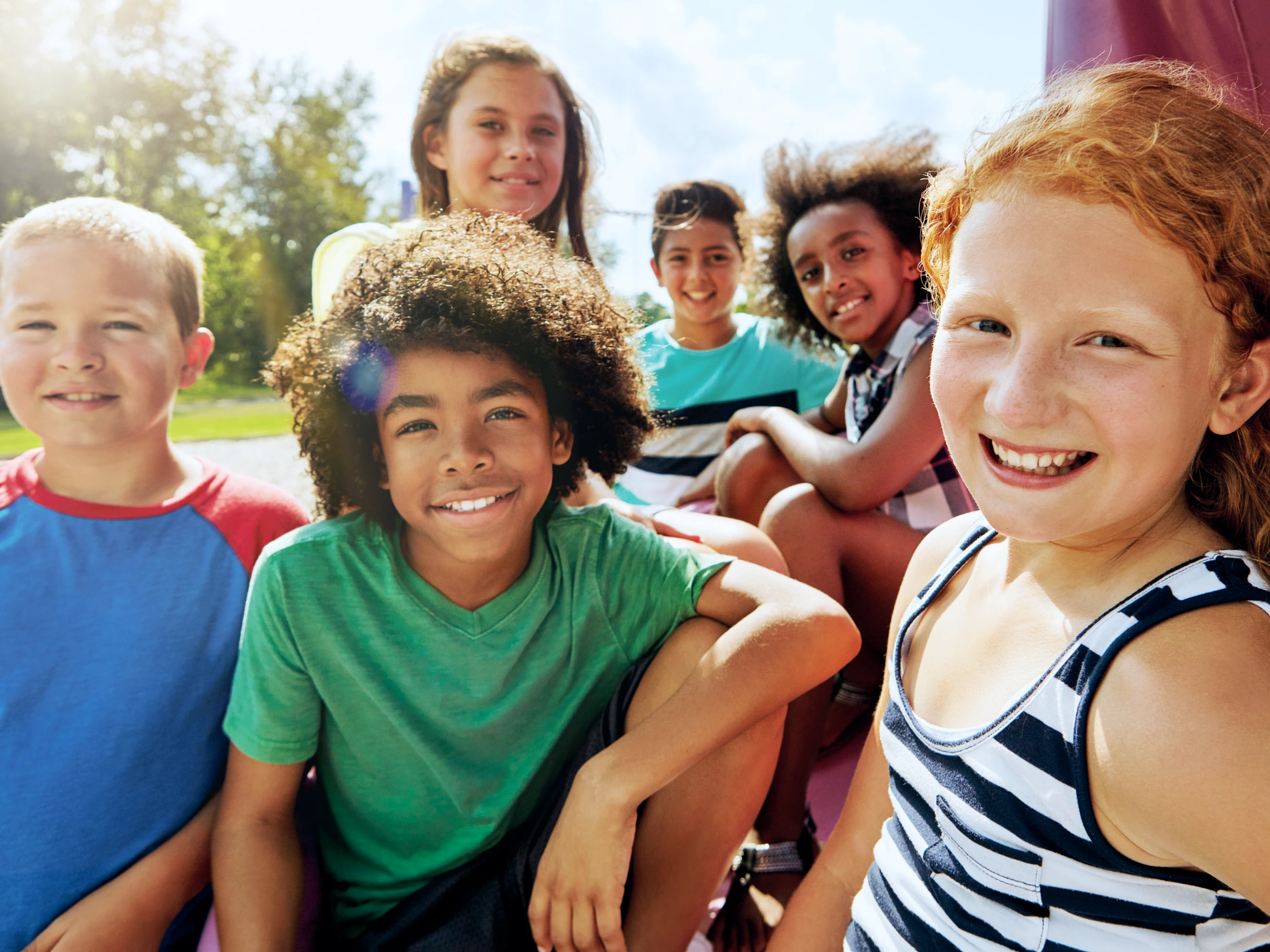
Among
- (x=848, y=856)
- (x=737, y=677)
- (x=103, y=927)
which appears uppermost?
(x=737, y=677)

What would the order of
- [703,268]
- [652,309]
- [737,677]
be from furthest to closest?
→ [652,309]
[703,268]
[737,677]

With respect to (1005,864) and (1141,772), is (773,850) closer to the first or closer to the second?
(1005,864)

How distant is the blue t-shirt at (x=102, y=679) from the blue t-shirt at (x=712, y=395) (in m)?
1.47

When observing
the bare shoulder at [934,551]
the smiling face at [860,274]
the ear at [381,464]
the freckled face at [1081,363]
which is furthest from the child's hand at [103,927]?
the smiling face at [860,274]

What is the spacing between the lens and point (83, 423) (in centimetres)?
156

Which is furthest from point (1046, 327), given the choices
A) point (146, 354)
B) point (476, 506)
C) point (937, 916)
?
point (146, 354)

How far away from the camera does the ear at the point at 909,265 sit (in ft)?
7.34

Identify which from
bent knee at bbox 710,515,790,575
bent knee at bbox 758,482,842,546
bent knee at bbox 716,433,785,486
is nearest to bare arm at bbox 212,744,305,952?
bent knee at bbox 710,515,790,575

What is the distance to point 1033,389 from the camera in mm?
860


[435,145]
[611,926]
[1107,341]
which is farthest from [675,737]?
[435,145]

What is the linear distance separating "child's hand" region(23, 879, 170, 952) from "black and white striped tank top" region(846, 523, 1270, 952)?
116 centimetres

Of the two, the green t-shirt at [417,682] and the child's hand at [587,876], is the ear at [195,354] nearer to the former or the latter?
the green t-shirt at [417,682]

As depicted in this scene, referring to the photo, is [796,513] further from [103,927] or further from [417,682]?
[103,927]

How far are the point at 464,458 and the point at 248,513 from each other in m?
0.56
